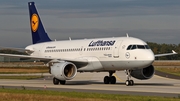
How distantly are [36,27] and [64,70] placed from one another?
517 inches

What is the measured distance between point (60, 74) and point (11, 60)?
147 metres

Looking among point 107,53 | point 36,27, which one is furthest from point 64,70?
point 36,27

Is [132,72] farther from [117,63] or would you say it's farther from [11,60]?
[11,60]

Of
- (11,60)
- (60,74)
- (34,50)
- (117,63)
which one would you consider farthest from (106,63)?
(11,60)

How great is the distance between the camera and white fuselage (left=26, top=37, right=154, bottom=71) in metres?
37.8

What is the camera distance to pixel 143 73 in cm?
4150

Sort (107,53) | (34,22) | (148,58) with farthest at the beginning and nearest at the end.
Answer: (34,22) → (107,53) → (148,58)

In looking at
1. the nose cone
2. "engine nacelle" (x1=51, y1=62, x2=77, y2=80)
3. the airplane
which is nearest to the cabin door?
the airplane

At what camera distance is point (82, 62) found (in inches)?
1645

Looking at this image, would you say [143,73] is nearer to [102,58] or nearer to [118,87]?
[102,58]

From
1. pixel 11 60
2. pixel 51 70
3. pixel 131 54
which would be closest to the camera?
pixel 131 54

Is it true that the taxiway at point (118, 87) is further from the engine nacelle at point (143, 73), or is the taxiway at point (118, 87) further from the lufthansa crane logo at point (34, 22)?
the lufthansa crane logo at point (34, 22)

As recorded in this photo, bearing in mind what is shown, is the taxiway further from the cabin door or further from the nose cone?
the cabin door

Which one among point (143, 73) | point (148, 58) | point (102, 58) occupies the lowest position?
point (143, 73)
